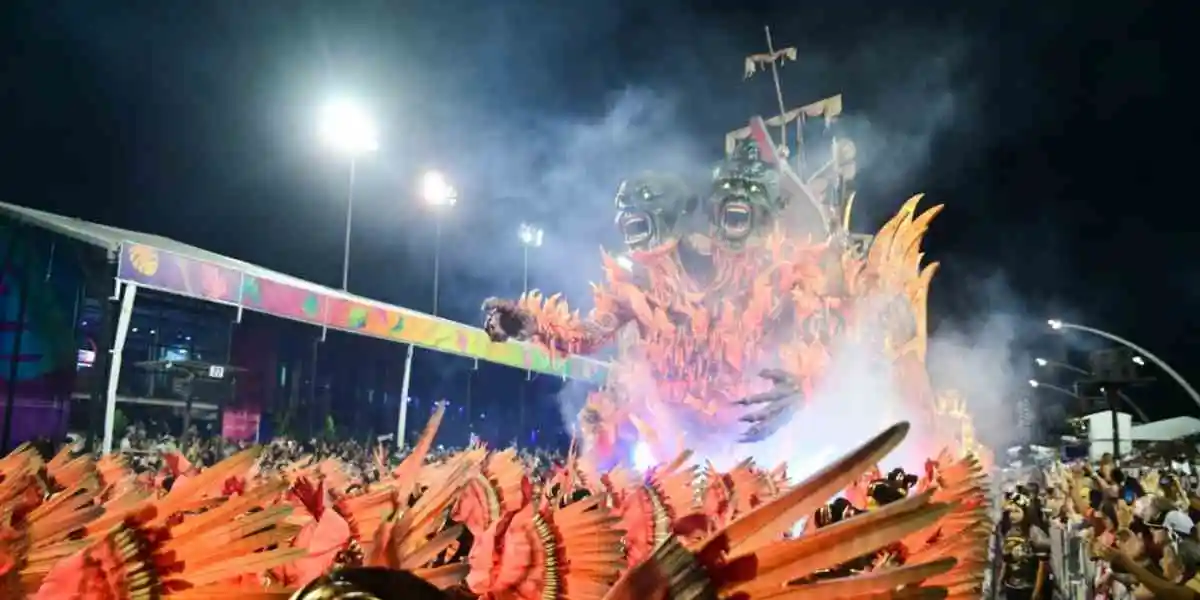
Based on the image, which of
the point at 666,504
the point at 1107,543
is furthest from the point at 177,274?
the point at 1107,543

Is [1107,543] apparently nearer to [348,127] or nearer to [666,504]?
[666,504]

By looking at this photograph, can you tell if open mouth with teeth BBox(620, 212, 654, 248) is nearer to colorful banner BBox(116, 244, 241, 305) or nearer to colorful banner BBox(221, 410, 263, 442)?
colorful banner BBox(116, 244, 241, 305)

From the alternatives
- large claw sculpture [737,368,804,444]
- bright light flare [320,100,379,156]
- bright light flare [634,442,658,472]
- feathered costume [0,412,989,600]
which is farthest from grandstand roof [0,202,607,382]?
feathered costume [0,412,989,600]

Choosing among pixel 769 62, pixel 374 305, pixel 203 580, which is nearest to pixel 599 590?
pixel 203 580

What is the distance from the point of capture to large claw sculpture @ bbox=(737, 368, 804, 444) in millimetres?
15320

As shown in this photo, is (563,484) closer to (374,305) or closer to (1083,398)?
(374,305)

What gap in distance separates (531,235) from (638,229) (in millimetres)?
13271

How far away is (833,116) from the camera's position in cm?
2081

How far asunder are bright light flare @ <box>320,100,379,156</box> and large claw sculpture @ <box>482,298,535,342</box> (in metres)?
6.57

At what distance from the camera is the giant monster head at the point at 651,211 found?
16.9m

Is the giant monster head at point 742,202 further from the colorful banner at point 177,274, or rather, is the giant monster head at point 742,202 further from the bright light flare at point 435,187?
the bright light flare at point 435,187

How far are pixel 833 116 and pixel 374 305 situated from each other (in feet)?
36.5

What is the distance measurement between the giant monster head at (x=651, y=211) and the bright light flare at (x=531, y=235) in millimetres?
12617

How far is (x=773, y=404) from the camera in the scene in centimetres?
1538
